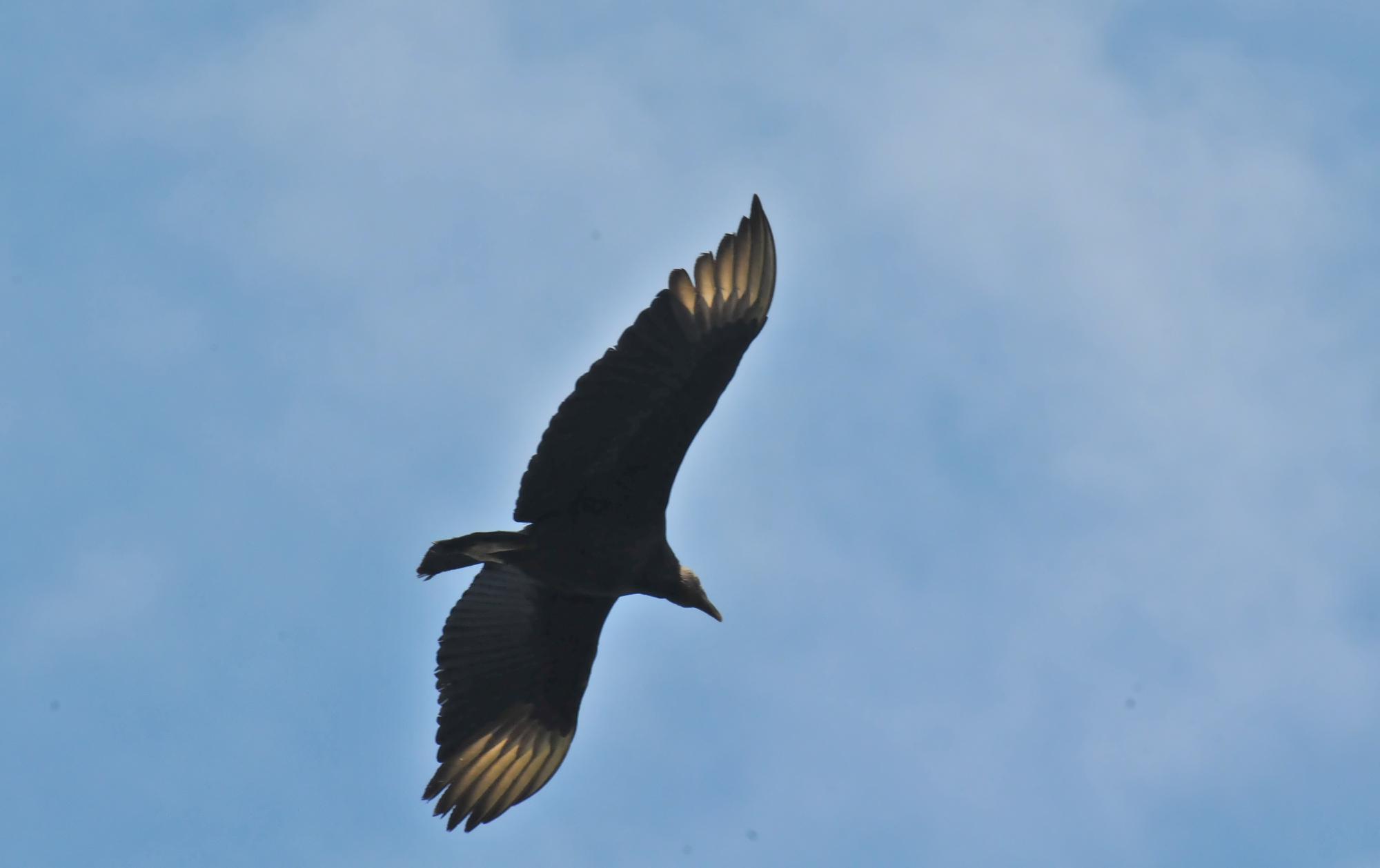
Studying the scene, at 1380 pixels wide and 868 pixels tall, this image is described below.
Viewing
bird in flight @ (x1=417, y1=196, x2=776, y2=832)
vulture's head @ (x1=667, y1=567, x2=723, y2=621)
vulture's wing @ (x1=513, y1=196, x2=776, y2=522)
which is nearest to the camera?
vulture's wing @ (x1=513, y1=196, x2=776, y2=522)

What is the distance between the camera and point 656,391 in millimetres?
10375

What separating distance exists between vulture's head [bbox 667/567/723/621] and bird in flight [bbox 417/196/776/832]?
0.04 ft

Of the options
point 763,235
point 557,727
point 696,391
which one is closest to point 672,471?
point 696,391

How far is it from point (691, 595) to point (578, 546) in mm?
978

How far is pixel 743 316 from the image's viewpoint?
10445 millimetres

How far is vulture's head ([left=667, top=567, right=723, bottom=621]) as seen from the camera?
11.2m

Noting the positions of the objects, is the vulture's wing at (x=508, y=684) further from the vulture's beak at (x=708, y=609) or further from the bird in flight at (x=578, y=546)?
the vulture's beak at (x=708, y=609)

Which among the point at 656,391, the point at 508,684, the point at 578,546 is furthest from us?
the point at 508,684

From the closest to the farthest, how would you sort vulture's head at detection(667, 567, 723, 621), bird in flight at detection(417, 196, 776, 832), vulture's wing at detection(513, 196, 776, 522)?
vulture's wing at detection(513, 196, 776, 522), bird in flight at detection(417, 196, 776, 832), vulture's head at detection(667, 567, 723, 621)

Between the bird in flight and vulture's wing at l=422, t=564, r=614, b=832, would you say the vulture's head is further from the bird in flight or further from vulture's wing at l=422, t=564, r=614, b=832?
vulture's wing at l=422, t=564, r=614, b=832

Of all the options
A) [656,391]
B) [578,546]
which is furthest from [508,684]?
[656,391]

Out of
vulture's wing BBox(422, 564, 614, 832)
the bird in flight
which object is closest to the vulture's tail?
the bird in flight

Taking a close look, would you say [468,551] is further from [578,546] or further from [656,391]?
[656,391]

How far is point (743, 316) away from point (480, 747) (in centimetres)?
377
